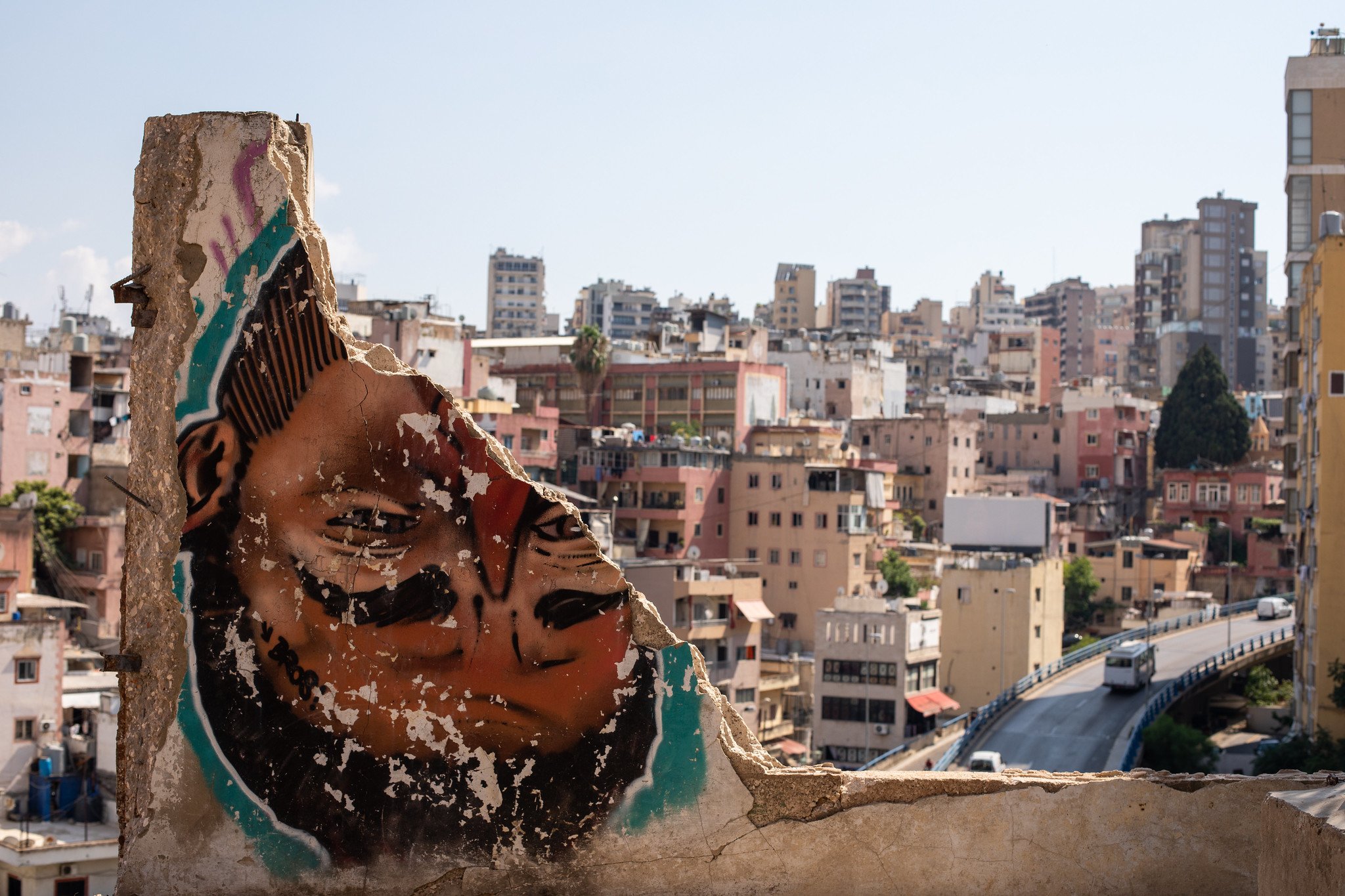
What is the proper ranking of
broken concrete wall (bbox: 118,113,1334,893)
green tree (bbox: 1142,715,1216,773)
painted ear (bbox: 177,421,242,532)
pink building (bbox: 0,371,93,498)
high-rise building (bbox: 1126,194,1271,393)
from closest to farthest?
broken concrete wall (bbox: 118,113,1334,893)
painted ear (bbox: 177,421,242,532)
green tree (bbox: 1142,715,1216,773)
pink building (bbox: 0,371,93,498)
high-rise building (bbox: 1126,194,1271,393)

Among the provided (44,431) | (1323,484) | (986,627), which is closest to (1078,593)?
(986,627)

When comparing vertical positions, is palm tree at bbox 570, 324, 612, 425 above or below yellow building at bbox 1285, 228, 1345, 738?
above

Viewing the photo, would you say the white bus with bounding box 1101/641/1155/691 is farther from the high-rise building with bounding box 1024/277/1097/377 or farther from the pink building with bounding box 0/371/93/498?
the high-rise building with bounding box 1024/277/1097/377

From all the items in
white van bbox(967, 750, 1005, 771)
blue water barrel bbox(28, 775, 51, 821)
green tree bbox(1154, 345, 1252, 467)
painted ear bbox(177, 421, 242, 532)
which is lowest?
blue water barrel bbox(28, 775, 51, 821)

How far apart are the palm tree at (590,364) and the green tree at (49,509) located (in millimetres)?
25226

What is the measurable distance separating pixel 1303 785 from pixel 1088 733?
3314 centimetres

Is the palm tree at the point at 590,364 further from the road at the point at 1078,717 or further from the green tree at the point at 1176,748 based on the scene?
the green tree at the point at 1176,748

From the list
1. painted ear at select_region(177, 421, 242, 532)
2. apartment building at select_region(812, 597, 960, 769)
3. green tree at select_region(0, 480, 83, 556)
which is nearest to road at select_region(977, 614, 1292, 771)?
apartment building at select_region(812, 597, 960, 769)

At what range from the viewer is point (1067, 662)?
51.4 meters

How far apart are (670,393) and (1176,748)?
3830cm

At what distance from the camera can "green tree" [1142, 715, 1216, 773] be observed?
3784cm

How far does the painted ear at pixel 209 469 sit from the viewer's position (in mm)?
9016

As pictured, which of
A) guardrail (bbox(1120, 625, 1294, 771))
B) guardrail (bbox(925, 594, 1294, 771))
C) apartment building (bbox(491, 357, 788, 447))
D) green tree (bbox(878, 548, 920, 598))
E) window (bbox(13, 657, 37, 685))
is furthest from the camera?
apartment building (bbox(491, 357, 788, 447))

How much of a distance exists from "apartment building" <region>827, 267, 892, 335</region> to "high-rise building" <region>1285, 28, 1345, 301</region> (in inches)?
3685
